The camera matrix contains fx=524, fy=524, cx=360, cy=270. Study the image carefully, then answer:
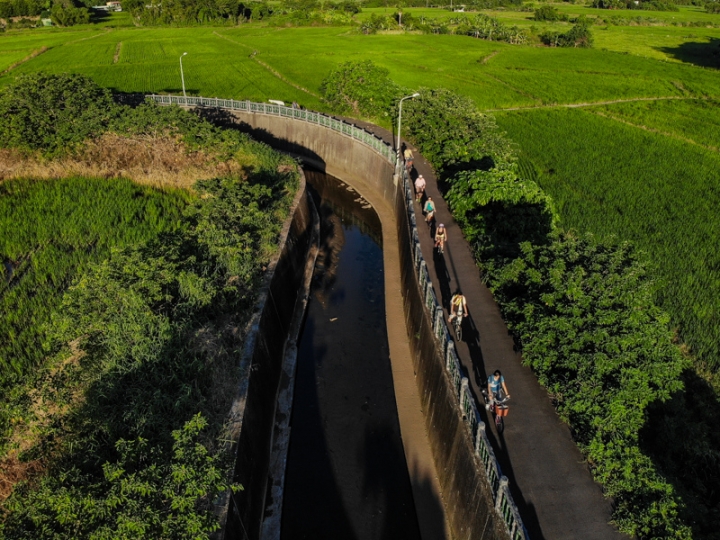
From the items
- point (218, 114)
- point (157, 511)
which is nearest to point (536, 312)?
point (157, 511)

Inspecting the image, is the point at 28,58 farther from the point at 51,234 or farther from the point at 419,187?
the point at 419,187

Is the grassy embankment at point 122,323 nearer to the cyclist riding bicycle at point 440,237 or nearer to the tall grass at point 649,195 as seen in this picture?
the cyclist riding bicycle at point 440,237

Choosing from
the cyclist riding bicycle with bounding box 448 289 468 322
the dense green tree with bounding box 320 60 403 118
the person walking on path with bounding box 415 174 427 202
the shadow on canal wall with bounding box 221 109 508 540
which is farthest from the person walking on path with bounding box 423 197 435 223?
the dense green tree with bounding box 320 60 403 118

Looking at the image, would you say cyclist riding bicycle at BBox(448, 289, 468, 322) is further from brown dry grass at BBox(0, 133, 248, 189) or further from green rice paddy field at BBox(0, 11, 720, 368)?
brown dry grass at BBox(0, 133, 248, 189)

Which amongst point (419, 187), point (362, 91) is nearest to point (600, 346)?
point (419, 187)

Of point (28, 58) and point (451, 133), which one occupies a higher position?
point (28, 58)
